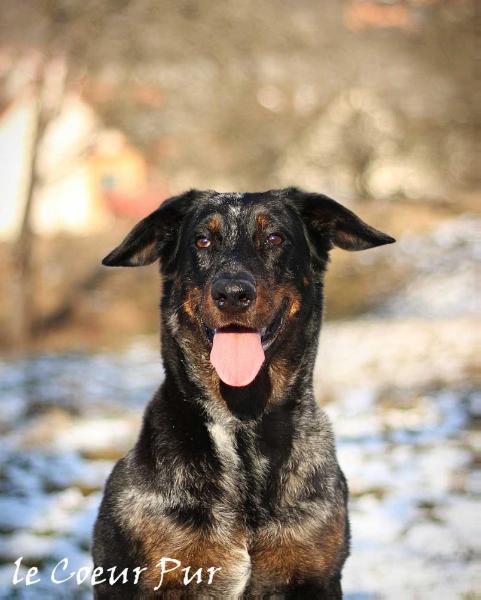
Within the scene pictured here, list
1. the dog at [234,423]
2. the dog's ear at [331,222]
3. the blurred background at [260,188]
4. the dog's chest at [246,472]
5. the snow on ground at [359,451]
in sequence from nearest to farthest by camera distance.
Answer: the dog at [234,423], the dog's chest at [246,472], the dog's ear at [331,222], the snow on ground at [359,451], the blurred background at [260,188]

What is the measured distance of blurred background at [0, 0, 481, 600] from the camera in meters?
6.25

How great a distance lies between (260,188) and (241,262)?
21.7 metres

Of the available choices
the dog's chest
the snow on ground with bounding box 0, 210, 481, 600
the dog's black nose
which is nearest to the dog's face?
the dog's black nose

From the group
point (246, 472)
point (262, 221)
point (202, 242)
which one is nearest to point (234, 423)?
point (246, 472)

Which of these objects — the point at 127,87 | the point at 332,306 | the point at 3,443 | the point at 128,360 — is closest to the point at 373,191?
the point at 332,306

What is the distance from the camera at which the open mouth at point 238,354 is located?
372 centimetres

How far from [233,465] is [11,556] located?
90.5 inches

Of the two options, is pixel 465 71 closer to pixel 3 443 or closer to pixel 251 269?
pixel 3 443

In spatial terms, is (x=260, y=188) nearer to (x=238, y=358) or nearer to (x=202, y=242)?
(x=202, y=242)

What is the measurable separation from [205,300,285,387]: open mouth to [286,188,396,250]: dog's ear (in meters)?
0.73

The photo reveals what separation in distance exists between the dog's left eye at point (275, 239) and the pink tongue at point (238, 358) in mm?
531

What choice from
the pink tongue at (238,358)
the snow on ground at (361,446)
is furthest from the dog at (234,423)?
the snow on ground at (361,446)

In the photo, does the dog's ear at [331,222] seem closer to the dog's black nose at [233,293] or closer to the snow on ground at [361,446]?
the dog's black nose at [233,293]

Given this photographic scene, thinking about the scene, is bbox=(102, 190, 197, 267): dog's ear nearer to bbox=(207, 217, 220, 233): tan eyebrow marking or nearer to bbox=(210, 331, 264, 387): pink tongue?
bbox=(207, 217, 220, 233): tan eyebrow marking
